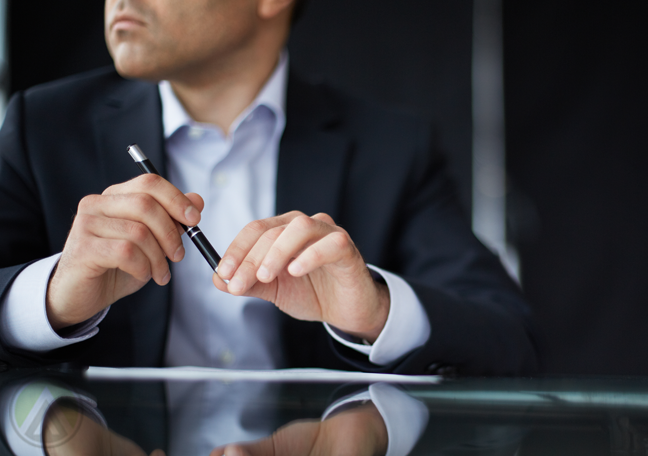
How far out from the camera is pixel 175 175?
44.3 inches

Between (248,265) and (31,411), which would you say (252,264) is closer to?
(248,265)

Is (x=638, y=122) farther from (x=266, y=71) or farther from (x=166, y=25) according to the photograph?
(x=166, y=25)

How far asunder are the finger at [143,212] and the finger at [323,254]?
0.51 feet

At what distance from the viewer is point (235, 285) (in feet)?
2.14

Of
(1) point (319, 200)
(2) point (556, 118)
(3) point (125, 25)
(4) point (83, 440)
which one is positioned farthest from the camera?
(2) point (556, 118)

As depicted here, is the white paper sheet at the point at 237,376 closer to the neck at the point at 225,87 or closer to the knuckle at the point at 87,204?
the knuckle at the point at 87,204

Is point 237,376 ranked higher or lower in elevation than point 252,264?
lower

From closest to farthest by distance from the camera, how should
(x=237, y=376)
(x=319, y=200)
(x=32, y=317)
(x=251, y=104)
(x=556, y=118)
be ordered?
(x=237, y=376), (x=32, y=317), (x=319, y=200), (x=251, y=104), (x=556, y=118)

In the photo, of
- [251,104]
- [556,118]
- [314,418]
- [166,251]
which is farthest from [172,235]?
[556,118]

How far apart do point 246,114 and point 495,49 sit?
6.89 feet

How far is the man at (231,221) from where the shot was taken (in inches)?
27.5

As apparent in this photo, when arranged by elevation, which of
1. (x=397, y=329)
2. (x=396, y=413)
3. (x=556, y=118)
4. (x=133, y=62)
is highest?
(x=133, y=62)

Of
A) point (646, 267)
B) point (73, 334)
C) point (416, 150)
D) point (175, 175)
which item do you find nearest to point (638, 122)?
point (646, 267)

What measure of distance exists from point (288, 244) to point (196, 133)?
1.91ft
